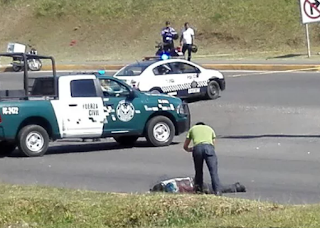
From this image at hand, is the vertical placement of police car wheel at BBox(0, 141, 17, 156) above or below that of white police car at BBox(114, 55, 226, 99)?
below

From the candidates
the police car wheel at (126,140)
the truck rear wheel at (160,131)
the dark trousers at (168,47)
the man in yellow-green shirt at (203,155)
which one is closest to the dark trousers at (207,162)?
the man in yellow-green shirt at (203,155)

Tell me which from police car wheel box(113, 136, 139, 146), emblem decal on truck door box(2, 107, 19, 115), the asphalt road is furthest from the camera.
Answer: police car wheel box(113, 136, 139, 146)

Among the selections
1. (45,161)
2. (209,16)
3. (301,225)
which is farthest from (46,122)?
(209,16)

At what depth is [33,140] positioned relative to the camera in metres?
18.9

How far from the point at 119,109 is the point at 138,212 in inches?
416

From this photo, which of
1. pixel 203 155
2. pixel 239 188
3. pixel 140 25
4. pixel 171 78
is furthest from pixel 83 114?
pixel 140 25

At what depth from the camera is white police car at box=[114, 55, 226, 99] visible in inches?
1054

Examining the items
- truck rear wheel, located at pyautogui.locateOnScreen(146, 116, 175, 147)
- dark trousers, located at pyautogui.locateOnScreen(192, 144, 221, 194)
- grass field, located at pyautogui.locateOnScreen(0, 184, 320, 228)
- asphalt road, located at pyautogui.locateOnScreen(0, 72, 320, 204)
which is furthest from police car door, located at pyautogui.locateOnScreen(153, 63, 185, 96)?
grass field, located at pyautogui.locateOnScreen(0, 184, 320, 228)

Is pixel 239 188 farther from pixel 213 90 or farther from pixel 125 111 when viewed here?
pixel 213 90

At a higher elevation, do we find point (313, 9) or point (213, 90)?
point (313, 9)

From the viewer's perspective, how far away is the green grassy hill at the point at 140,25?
47.7m

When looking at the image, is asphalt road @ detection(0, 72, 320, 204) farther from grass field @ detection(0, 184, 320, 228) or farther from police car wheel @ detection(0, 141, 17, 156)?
grass field @ detection(0, 184, 320, 228)

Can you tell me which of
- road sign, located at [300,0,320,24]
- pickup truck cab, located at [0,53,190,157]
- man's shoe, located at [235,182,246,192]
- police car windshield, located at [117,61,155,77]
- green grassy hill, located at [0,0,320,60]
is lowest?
man's shoe, located at [235,182,246,192]

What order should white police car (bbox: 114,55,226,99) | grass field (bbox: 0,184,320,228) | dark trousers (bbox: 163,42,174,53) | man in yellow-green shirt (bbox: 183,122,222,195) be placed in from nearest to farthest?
grass field (bbox: 0,184,320,228)
man in yellow-green shirt (bbox: 183,122,222,195)
white police car (bbox: 114,55,226,99)
dark trousers (bbox: 163,42,174,53)
